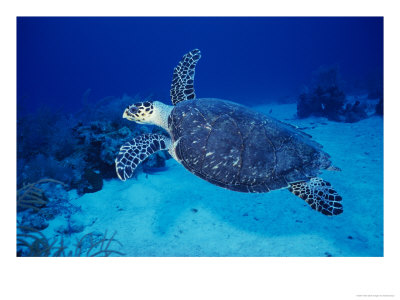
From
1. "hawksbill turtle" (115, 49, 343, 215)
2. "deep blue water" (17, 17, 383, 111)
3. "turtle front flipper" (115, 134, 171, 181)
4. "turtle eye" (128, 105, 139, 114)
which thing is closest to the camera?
"hawksbill turtle" (115, 49, 343, 215)

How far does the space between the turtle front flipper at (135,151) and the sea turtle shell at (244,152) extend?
406 mm

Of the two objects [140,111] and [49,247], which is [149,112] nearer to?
[140,111]

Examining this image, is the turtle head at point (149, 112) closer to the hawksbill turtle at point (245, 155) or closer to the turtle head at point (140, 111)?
the turtle head at point (140, 111)

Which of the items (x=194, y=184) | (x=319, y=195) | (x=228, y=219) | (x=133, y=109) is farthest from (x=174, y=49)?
(x=319, y=195)

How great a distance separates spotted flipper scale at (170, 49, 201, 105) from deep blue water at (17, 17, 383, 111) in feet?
118

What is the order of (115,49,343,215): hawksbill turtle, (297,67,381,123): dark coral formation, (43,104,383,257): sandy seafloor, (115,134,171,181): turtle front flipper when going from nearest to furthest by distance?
(115,49,343,215): hawksbill turtle, (115,134,171,181): turtle front flipper, (43,104,383,257): sandy seafloor, (297,67,381,123): dark coral formation

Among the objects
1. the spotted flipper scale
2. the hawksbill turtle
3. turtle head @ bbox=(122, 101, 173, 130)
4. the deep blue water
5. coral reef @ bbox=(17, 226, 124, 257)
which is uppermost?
the deep blue water

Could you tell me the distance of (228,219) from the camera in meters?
3.27

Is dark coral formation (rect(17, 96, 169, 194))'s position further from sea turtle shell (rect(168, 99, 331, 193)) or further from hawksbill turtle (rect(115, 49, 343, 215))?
sea turtle shell (rect(168, 99, 331, 193))

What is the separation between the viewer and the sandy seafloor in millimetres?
2736

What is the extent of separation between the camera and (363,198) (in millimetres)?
3359

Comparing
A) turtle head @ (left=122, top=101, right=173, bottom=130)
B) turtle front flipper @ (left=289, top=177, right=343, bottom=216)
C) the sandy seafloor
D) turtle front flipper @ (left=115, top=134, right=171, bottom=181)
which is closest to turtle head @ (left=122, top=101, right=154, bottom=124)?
turtle head @ (left=122, top=101, right=173, bottom=130)

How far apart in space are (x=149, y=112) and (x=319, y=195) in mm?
2610
